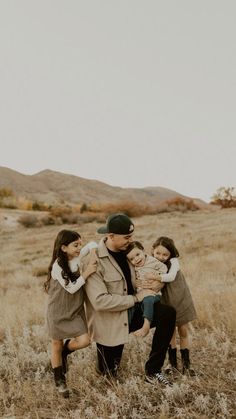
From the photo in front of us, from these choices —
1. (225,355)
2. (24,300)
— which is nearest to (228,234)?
(24,300)

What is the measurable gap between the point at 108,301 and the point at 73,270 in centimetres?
48

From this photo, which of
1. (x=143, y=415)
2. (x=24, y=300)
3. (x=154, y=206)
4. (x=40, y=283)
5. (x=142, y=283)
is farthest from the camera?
(x=154, y=206)

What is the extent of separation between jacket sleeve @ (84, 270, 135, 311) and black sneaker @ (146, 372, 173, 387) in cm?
64

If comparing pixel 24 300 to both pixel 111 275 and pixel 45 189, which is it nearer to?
pixel 111 275

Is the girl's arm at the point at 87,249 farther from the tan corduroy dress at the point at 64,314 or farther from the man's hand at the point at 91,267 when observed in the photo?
the tan corduroy dress at the point at 64,314

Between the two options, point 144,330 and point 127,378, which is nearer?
point 144,330

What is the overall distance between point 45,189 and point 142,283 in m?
57.1

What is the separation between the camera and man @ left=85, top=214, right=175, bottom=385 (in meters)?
4.07

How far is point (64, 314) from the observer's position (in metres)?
4.26

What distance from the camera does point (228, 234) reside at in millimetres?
17328

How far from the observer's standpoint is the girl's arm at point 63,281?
4.10 m

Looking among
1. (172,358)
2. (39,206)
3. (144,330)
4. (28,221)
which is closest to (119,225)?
(144,330)

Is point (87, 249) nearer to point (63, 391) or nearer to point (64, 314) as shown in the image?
point (64, 314)

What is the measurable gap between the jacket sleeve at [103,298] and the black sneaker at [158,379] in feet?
2.11
